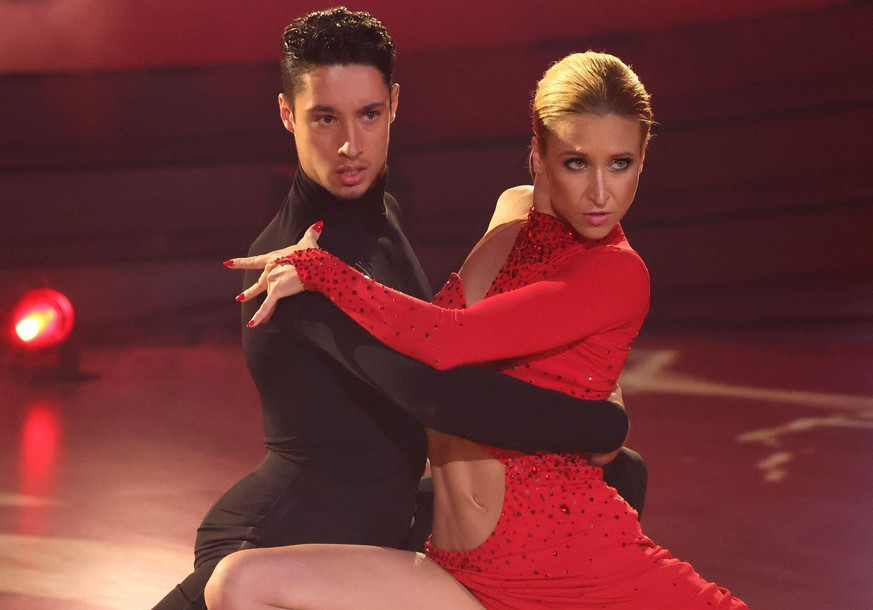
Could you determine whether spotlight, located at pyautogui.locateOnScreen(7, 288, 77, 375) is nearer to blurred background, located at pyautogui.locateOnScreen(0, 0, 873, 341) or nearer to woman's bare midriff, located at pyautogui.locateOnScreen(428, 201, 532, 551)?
blurred background, located at pyautogui.locateOnScreen(0, 0, 873, 341)

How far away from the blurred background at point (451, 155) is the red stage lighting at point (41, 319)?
395 millimetres

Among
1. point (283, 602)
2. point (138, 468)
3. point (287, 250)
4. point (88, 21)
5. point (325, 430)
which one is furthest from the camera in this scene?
point (88, 21)

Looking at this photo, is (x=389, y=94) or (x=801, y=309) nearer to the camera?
(x=389, y=94)

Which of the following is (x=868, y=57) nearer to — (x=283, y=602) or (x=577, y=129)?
(x=577, y=129)

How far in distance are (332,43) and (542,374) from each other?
558mm

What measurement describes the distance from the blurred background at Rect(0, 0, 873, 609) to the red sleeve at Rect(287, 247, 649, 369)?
3.64m

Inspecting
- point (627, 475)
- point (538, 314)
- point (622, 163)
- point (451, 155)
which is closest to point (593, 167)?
point (622, 163)

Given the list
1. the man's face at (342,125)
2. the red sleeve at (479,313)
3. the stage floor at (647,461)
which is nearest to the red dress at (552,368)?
the red sleeve at (479,313)

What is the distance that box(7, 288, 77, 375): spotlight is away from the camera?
14.9ft

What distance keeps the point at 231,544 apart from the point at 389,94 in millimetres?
699

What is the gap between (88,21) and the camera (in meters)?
5.61

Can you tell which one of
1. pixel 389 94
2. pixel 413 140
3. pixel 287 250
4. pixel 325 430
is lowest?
pixel 325 430

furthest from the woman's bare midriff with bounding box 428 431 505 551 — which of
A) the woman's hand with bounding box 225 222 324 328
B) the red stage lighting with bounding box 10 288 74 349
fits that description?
the red stage lighting with bounding box 10 288 74 349

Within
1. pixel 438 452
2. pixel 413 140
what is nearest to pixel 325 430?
pixel 438 452
